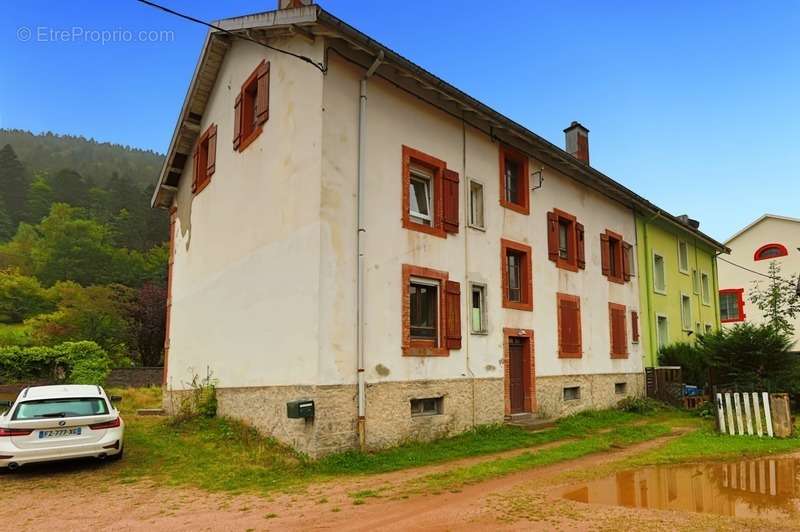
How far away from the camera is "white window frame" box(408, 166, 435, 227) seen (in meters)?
13.2

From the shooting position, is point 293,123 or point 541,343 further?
point 541,343

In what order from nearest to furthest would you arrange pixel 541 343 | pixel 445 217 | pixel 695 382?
pixel 445 217 < pixel 541 343 < pixel 695 382

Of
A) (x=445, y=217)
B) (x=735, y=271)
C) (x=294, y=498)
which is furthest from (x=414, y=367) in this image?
(x=735, y=271)

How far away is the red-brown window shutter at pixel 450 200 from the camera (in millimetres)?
13469

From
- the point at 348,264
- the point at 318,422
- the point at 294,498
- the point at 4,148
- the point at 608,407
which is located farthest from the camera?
the point at 4,148

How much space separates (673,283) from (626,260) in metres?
4.90

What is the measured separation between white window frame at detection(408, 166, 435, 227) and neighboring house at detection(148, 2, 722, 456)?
0.07 meters

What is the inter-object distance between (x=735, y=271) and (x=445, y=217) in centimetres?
3315

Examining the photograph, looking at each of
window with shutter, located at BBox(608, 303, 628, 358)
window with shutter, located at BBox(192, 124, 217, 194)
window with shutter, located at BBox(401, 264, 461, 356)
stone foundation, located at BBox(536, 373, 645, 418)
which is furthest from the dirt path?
window with shutter, located at BBox(608, 303, 628, 358)

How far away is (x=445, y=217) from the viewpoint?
13.4 meters

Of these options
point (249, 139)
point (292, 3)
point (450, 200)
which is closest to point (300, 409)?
point (450, 200)

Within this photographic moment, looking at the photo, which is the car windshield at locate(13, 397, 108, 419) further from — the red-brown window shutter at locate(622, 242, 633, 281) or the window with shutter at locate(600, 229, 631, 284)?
the red-brown window shutter at locate(622, 242, 633, 281)

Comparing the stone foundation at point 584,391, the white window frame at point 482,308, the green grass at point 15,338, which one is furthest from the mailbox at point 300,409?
the green grass at point 15,338

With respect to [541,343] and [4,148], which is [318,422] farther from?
[4,148]
